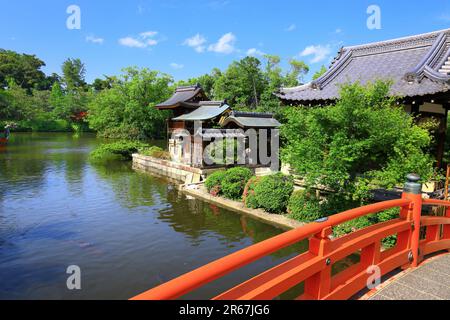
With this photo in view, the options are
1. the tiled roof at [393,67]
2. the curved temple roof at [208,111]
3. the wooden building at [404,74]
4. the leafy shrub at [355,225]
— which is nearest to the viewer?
the leafy shrub at [355,225]

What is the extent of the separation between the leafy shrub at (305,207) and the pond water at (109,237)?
1.07 metres

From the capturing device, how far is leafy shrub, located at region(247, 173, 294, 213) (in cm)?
1257

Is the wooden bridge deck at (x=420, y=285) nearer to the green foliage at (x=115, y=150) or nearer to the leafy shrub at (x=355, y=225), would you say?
the leafy shrub at (x=355, y=225)

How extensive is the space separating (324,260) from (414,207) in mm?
2111

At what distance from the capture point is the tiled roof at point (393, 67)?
10.3 metres

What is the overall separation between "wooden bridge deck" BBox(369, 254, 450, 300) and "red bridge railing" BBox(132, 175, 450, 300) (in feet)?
0.54

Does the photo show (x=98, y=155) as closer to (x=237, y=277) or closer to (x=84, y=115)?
(x=237, y=277)

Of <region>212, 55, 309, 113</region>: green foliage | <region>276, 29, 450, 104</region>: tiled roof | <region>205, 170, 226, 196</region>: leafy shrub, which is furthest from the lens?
<region>212, 55, 309, 113</region>: green foliage

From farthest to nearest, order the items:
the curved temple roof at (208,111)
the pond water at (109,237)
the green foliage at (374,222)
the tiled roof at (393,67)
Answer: the curved temple roof at (208,111), the tiled roof at (393,67), the green foliage at (374,222), the pond water at (109,237)

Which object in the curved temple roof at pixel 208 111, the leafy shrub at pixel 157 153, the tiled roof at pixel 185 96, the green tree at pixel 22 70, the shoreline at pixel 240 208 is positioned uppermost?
the green tree at pixel 22 70

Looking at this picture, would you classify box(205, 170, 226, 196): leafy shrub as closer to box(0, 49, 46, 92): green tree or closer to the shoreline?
the shoreline

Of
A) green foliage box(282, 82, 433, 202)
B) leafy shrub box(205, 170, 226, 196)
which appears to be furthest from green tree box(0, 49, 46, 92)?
green foliage box(282, 82, 433, 202)

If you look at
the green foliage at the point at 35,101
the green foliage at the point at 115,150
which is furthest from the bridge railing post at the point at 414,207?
the green foliage at the point at 35,101

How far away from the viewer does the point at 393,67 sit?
12.9m
